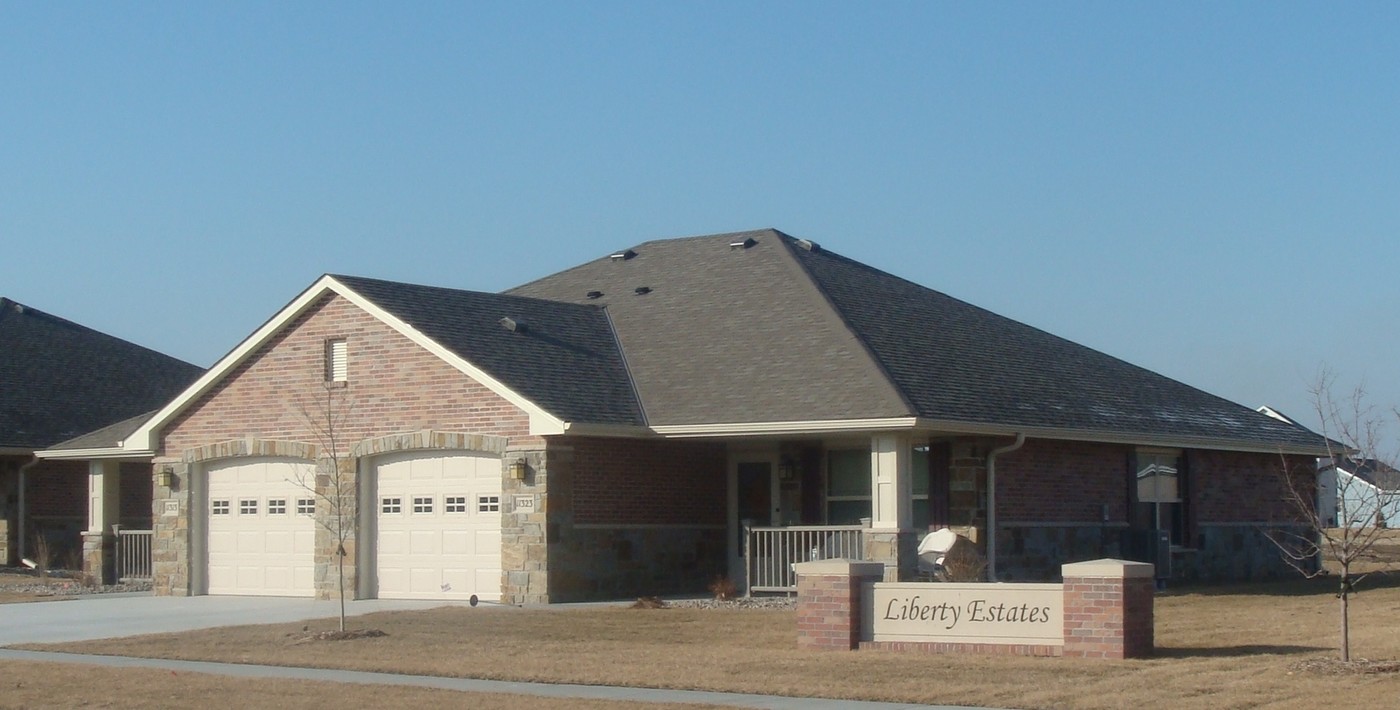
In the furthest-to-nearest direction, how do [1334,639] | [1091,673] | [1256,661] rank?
[1334,639] < [1256,661] < [1091,673]

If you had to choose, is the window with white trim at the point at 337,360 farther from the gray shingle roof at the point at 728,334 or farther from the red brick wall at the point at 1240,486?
the red brick wall at the point at 1240,486

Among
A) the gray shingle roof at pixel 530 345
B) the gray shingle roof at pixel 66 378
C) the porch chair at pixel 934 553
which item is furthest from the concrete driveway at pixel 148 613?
the gray shingle roof at pixel 66 378

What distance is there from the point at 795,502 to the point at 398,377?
655 cm

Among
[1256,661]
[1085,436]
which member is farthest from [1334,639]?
[1085,436]

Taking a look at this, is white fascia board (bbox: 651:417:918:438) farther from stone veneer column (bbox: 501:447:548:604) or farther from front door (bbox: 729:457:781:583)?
front door (bbox: 729:457:781:583)

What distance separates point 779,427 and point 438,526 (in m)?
5.58

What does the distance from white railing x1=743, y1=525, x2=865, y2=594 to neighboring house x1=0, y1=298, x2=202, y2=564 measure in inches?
522

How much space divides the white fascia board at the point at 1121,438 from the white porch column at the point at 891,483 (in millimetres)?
635


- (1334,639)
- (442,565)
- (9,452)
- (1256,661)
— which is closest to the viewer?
(1256,661)

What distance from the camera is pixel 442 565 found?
87.1 feet

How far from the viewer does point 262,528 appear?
28.6 metres

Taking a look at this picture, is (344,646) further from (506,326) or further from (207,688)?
(506,326)

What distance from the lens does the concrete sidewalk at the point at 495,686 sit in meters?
14.5

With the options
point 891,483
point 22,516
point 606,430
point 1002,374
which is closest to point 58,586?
point 22,516
